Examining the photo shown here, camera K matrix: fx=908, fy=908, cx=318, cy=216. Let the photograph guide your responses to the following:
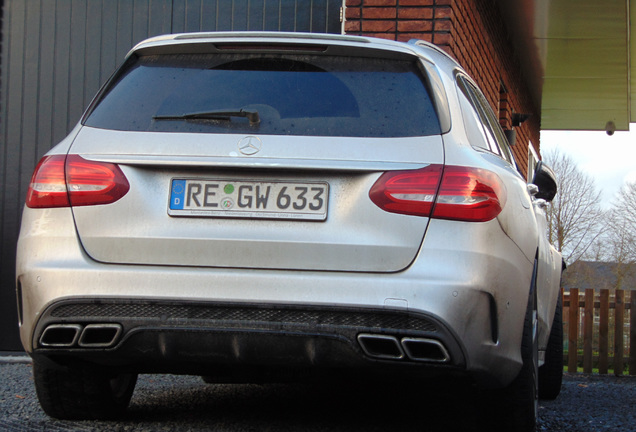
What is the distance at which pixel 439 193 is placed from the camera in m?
3.08

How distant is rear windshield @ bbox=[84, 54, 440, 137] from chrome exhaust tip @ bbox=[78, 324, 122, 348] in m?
0.72

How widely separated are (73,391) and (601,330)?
32.9 feet

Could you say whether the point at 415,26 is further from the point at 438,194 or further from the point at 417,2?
the point at 438,194

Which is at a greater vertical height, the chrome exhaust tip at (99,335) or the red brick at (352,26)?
the red brick at (352,26)

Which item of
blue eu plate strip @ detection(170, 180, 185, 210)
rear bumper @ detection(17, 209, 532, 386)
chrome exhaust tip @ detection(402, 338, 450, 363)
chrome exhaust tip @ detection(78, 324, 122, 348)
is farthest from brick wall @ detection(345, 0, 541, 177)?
chrome exhaust tip @ detection(78, 324, 122, 348)

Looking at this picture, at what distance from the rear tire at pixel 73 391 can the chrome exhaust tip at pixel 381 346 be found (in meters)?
1.25

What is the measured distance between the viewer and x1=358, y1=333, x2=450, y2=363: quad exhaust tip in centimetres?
298

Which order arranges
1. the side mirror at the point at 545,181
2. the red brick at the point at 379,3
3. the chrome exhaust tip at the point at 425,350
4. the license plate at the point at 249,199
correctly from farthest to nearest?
the red brick at the point at 379,3
the side mirror at the point at 545,181
the license plate at the point at 249,199
the chrome exhaust tip at the point at 425,350

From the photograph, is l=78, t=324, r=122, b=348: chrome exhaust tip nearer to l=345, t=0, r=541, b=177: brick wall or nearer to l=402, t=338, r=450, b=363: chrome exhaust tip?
l=402, t=338, r=450, b=363: chrome exhaust tip

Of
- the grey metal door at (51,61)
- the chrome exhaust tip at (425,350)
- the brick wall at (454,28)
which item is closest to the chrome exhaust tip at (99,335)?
the chrome exhaust tip at (425,350)

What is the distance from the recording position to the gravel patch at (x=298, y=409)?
3.98m

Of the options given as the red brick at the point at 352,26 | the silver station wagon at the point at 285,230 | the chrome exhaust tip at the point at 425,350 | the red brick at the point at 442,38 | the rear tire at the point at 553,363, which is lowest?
the rear tire at the point at 553,363

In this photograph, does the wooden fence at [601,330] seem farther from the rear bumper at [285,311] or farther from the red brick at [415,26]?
the rear bumper at [285,311]

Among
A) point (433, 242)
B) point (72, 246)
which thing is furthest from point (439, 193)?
point (72, 246)
